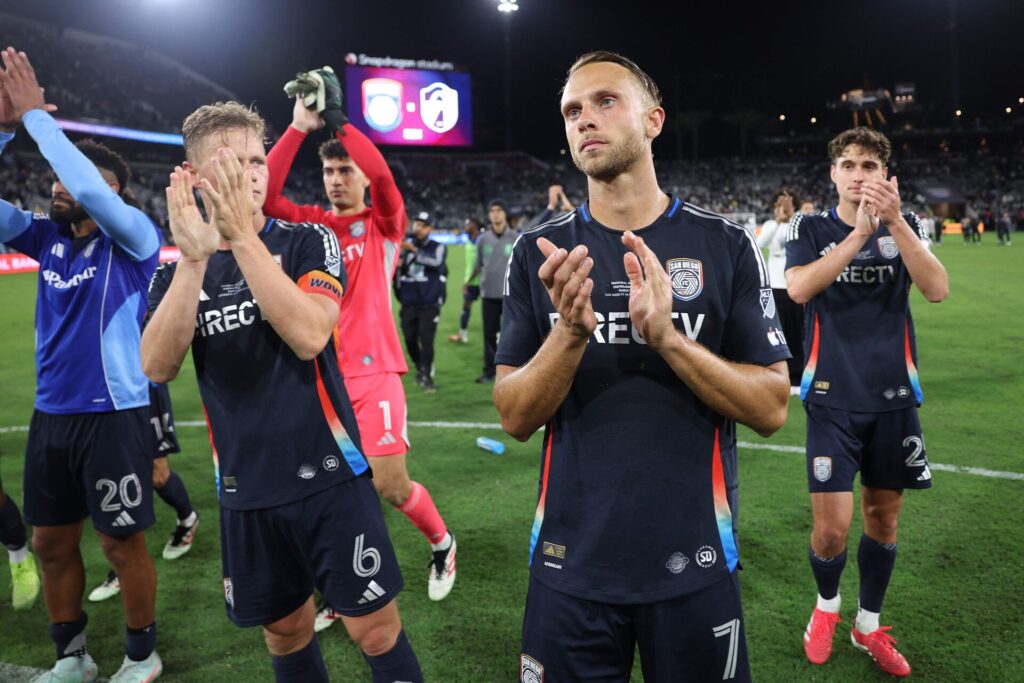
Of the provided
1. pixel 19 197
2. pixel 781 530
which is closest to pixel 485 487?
pixel 781 530

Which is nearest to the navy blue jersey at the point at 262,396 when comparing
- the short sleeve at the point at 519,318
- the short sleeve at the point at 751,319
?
the short sleeve at the point at 519,318

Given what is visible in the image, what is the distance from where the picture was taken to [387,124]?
48.9m

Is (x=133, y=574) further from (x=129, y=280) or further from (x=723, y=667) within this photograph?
(x=723, y=667)

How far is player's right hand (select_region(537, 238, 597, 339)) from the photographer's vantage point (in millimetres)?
1561

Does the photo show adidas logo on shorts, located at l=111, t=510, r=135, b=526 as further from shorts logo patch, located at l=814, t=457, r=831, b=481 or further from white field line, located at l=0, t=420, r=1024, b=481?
white field line, located at l=0, t=420, r=1024, b=481

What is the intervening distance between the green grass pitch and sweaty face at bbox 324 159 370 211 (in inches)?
88.0

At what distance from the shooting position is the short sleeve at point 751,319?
1.90 m

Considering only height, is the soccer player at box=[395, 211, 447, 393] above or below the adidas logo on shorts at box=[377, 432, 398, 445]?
above

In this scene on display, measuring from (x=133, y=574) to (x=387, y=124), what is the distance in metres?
48.7

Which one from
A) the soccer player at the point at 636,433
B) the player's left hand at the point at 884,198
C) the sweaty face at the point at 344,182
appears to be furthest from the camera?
the sweaty face at the point at 344,182

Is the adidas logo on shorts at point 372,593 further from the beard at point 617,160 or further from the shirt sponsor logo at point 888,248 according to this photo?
the shirt sponsor logo at point 888,248

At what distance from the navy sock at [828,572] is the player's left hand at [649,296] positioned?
2.37 metres

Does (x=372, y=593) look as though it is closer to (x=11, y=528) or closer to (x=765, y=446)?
(x=11, y=528)

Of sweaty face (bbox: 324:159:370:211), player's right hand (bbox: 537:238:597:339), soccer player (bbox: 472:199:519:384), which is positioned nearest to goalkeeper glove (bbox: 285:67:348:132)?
sweaty face (bbox: 324:159:370:211)
